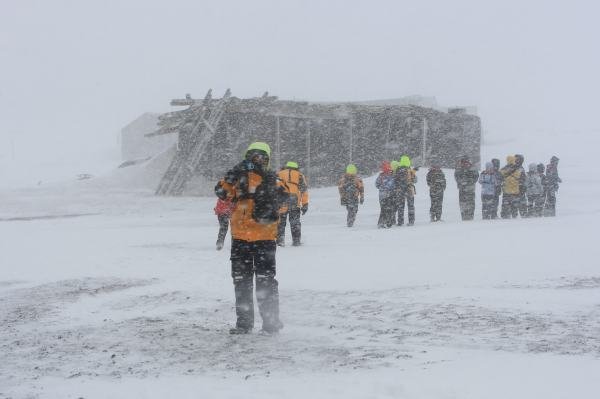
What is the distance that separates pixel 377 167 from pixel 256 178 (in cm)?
2282

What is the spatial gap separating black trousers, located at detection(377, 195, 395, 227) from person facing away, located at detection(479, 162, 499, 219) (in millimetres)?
2353

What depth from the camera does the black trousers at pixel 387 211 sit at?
1493 cm

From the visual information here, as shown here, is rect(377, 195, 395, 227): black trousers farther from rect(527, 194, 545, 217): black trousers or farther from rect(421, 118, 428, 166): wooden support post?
rect(421, 118, 428, 166): wooden support post

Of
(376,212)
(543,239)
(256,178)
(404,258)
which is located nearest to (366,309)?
(256,178)

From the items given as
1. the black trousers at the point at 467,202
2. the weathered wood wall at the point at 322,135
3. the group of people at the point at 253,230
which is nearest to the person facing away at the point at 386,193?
the black trousers at the point at 467,202

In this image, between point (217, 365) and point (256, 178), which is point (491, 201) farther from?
point (217, 365)

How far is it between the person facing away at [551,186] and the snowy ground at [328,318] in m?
3.91

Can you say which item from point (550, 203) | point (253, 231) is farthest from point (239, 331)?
point (550, 203)

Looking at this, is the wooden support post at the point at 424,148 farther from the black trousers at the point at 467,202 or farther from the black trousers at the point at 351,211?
the black trousers at the point at 351,211

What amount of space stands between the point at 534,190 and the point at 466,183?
221cm

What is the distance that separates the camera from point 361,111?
2767 cm

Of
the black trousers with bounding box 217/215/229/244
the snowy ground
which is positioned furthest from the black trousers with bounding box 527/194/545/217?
the black trousers with bounding box 217/215/229/244

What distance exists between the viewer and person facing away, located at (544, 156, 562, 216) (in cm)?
1722

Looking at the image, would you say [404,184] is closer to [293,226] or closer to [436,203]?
[436,203]
